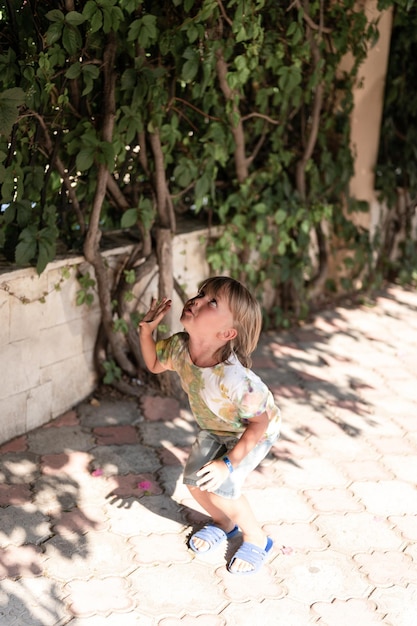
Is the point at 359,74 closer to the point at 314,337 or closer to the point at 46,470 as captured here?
the point at 314,337

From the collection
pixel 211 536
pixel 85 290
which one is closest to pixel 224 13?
pixel 85 290

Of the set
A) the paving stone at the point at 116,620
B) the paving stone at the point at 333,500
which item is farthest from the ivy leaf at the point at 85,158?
the paving stone at the point at 116,620

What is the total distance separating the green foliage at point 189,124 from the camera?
3.79 meters

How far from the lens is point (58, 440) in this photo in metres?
4.12

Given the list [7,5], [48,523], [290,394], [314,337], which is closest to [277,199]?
[314,337]

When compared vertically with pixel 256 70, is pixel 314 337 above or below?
below

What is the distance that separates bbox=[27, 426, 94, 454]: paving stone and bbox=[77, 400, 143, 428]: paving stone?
0.37 feet

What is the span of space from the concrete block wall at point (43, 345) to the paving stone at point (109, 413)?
3.8 inches

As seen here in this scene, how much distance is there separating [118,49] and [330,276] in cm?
308

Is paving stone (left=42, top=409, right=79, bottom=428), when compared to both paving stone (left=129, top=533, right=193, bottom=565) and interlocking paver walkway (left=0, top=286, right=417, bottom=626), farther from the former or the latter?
paving stone (left=129, top=533, right=193, bottom=565)

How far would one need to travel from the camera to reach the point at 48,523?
3.38 meters

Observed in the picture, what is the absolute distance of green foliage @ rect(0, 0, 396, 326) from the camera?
12.4 ft

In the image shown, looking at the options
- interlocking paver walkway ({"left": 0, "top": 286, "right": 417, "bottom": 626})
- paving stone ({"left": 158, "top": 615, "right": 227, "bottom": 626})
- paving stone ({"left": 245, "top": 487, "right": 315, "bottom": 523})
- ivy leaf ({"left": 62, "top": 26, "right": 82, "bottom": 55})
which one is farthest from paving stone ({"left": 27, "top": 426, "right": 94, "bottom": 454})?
ivy leaf ({"left": 62, "top": 26, "right": 82, "bottom": 55})

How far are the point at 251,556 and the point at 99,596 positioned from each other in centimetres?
59
